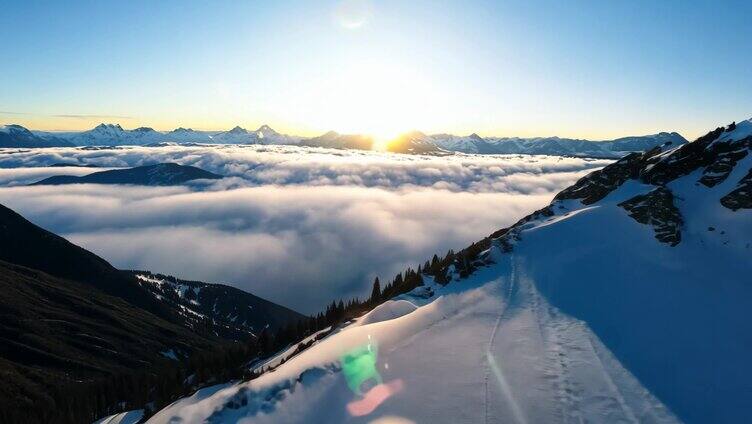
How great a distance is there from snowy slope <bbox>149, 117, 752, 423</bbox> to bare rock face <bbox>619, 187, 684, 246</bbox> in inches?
10.3

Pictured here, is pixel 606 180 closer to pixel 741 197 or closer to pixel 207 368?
pixel 741 197

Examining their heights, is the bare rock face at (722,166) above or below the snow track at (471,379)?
above

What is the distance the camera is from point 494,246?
79.9 meters

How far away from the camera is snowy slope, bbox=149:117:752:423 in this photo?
1264 inches

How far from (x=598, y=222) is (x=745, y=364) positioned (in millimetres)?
40970

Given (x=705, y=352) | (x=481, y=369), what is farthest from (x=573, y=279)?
(x=481, y=369)

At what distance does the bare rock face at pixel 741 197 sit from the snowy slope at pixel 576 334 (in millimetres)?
292

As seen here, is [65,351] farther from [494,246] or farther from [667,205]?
[667,205]

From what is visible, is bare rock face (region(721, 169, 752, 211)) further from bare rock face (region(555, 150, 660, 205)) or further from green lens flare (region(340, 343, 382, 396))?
green lens flare (region(340, 343, 382, 396))

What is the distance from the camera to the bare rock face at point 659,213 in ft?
217

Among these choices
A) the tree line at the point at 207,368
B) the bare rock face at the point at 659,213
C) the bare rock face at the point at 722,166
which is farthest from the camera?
the tree line at the point at 207,368

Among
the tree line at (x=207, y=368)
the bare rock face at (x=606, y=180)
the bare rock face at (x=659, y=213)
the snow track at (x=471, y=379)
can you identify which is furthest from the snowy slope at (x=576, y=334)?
the tree line at (x=207, y=368)

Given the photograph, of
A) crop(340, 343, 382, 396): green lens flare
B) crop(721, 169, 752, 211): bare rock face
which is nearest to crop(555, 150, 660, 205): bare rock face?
crop(721, 169, 752, 211): bare rock face

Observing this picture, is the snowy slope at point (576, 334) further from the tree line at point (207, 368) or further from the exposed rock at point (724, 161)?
the tree line at point (207, 368)
